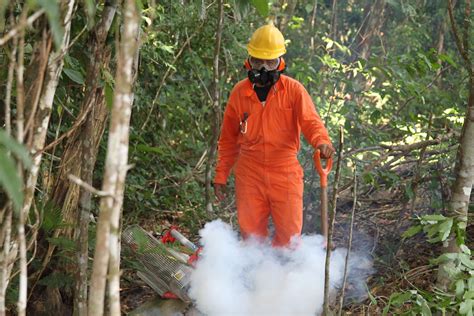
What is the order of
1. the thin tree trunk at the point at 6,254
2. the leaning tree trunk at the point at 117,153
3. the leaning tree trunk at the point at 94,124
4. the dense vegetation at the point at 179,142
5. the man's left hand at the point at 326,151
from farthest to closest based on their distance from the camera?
the man's left hand at the point at 326,151 < the leaning tree trunk at the point at 94,124 < the dense vegetation at the point at 179,142 < the thin tree trunk at the point at 6,254 < the leaning tree trunk at the point at 117,153

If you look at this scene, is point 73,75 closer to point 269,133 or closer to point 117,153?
point 117,153

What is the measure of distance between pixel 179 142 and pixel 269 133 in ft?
10.8

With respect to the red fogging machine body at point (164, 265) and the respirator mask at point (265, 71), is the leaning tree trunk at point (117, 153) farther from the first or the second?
the respirator mask at point (265, 71)

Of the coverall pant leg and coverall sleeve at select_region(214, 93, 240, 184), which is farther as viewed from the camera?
coverall sleeve at select_region(214, 93, 240, 184)

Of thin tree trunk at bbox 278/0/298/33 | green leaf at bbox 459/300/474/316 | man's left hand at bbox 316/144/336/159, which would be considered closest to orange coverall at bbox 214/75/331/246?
man's left hand at bbox 316/144/336/159

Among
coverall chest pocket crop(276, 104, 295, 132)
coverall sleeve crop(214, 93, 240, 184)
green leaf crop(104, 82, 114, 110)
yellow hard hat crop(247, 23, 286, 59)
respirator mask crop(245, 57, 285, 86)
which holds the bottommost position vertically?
coverall sleeve crop(214, 93, 240, 184)

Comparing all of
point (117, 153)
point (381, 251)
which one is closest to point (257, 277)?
point (381, 251)

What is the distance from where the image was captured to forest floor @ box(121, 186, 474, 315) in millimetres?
5297

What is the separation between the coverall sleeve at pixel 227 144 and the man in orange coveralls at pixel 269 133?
0.01 metres

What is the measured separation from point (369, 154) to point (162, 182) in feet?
7.74

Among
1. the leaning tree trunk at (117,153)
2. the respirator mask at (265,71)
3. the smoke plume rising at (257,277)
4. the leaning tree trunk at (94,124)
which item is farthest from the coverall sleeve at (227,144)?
the leaning tree trunk at (117,153)

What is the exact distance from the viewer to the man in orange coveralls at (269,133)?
514cm

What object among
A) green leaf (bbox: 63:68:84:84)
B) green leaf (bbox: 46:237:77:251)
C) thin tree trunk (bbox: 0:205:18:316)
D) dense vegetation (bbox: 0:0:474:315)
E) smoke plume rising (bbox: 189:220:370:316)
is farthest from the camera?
smoke plume rising (bbox: 189:220:370:316)

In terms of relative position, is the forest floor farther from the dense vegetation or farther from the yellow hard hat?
the yellow hard hat
